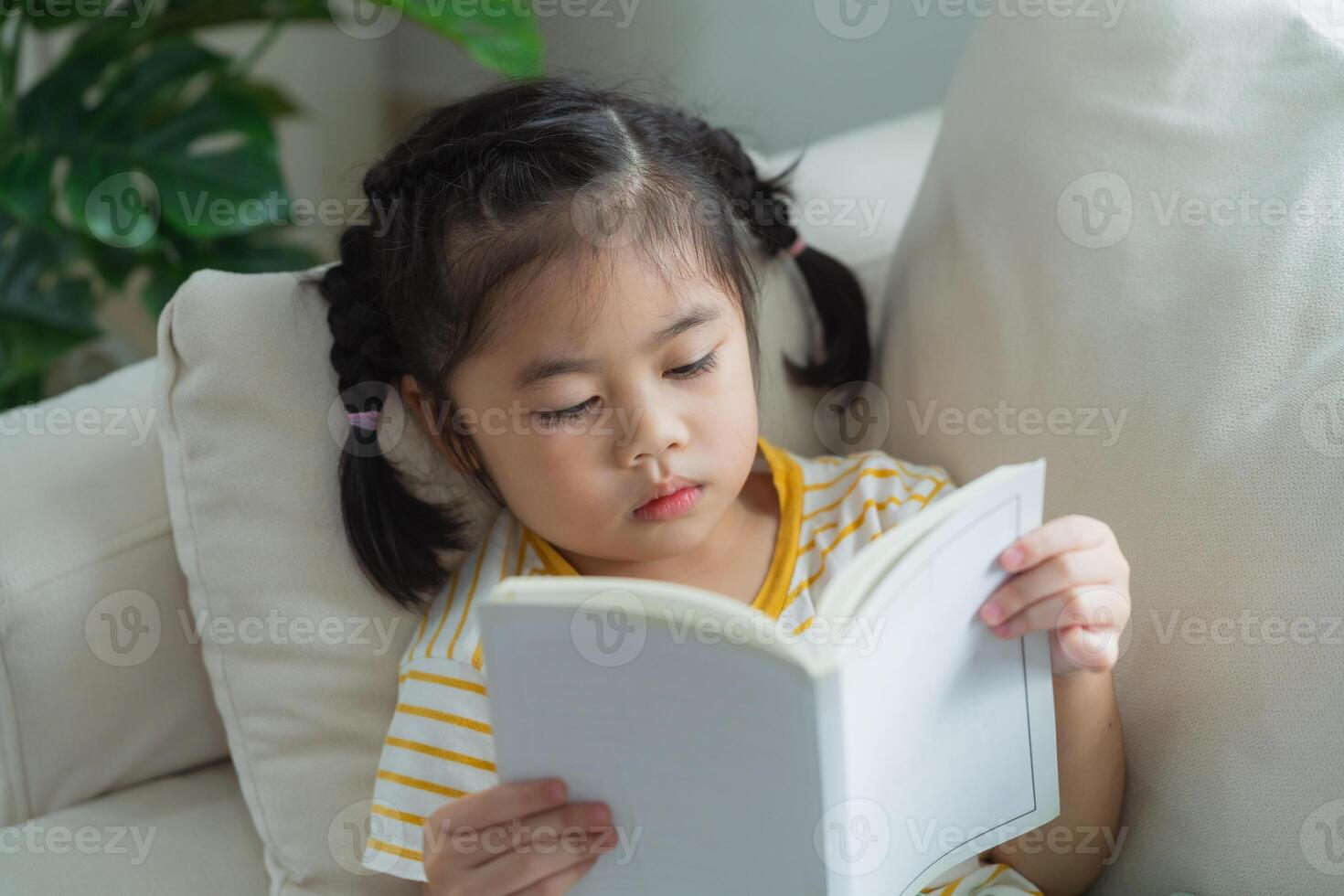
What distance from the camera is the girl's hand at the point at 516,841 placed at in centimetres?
73

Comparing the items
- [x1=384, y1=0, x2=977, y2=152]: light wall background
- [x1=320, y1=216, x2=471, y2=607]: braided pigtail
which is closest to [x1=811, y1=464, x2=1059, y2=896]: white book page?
[x1=320, y1=216, x2=471, y2=607]: braided pigtail

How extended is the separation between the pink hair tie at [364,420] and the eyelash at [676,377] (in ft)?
0.65

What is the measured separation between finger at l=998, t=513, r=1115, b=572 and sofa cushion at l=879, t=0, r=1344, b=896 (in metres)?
0.11

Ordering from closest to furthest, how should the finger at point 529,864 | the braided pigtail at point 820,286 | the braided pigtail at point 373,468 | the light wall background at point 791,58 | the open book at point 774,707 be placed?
the open book at point 774,707 → the finger at point 529,864 → the braided pigtail at point 373,468 → the braided pigtail at point 820,286 → the light wall background at point 791,58

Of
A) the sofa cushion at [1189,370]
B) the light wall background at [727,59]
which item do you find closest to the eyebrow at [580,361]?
the sofa cushion at [1189,370]

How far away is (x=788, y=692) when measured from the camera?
0.63m

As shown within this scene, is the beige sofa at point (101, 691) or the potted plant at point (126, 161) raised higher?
the potted plant at point (126, 161)

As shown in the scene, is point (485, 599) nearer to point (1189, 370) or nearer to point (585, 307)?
point (585, 307)

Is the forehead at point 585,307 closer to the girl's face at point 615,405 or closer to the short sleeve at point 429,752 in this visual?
the girl's face at point 615,405

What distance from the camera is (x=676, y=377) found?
910 mm

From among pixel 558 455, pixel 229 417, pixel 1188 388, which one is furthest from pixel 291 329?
pixel 1188 388

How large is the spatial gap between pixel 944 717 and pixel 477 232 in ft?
1.56

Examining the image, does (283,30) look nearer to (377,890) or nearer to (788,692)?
(377,890)

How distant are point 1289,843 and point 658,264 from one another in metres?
0.58
